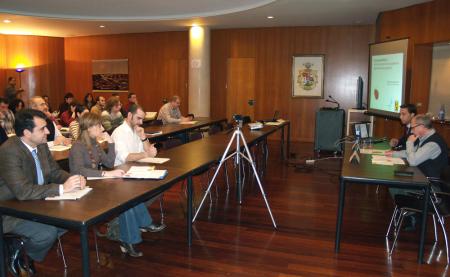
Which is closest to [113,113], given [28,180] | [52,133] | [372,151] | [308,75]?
[52,133]

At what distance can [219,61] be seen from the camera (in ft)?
35.7

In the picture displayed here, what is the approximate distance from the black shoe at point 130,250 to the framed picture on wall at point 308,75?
25.5 feet

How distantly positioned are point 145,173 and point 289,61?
797 cm

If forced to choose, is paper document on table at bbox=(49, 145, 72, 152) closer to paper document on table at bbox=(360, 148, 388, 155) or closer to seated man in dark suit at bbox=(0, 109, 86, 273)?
seated man in dark suit at bbox=(0, 109, 86, 273)

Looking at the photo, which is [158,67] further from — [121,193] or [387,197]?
[121,193]

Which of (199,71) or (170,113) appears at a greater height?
(199,71)

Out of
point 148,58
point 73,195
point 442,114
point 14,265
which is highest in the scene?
point 148,58

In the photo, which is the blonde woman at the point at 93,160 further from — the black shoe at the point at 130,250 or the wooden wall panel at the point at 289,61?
the wooden wall panel at the point at 289,61

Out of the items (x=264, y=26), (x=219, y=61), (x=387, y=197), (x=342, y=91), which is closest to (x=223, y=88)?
(x=219, y=61)

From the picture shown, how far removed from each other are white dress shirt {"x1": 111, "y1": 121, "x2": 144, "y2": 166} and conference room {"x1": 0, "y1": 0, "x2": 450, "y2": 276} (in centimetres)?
2

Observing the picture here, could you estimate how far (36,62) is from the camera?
40.7ft

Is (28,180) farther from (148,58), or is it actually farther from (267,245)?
(148,58)

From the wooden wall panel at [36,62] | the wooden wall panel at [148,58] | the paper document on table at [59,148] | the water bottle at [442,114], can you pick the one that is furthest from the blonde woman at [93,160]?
the wooden wall panel at [36,62]

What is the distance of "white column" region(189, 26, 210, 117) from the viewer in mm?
10062
